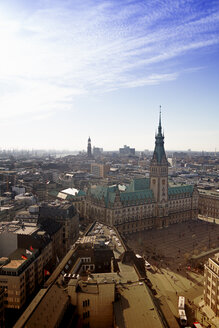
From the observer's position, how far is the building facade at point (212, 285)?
77.4m

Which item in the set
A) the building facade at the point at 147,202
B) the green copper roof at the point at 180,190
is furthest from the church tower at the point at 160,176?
the green copper roof at the point at 180,190

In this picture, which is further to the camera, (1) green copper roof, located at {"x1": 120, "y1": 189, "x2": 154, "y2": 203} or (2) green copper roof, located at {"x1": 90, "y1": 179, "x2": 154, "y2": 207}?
(1) green copper roof, located at {"x1": 120, "y1": 189, "x2": 154, "y2": 203}

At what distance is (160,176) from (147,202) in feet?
54.8

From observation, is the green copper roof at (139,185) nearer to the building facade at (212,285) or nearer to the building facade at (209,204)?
the building facade at (209,204)

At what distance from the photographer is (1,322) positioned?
2689 inches

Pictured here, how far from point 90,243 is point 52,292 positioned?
2813 centimetres

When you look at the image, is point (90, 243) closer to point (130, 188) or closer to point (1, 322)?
point (1, 322)

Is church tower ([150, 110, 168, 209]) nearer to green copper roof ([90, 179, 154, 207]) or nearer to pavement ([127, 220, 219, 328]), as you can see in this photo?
green copper roof ([90, 179, 154, 207])

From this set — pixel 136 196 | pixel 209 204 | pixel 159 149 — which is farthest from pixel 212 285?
pixel 209 204

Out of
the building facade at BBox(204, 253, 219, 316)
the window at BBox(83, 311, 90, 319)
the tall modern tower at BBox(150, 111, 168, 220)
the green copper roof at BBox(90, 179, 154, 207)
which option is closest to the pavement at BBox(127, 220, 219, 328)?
the building facade at BBox(204, 253, 219, 316)

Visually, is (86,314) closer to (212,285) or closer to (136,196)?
(212,285)

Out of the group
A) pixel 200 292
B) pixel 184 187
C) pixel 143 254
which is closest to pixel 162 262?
pixel 143 254

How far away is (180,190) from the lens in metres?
180

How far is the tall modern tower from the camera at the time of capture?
540 ft
